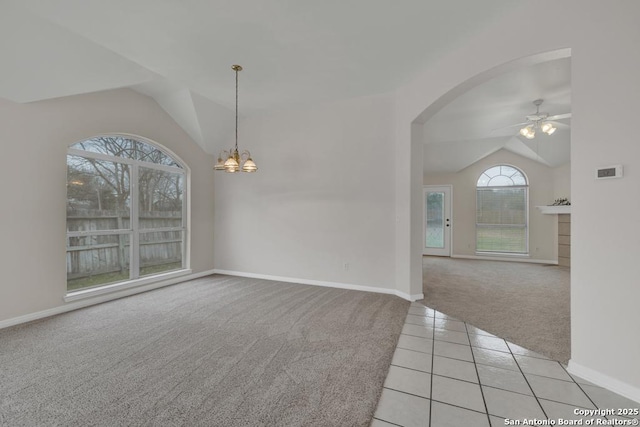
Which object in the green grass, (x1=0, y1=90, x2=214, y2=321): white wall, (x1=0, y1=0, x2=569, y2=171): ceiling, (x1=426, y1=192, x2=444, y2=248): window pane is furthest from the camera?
(x1=426, y1=192, x2=444, y2=248): window pane

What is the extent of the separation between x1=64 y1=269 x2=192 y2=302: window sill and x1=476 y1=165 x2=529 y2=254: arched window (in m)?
7.42

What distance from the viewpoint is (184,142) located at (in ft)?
16.3

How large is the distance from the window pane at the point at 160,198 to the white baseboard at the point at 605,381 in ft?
18.1

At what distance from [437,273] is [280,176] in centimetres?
374

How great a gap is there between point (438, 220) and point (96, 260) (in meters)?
7.91

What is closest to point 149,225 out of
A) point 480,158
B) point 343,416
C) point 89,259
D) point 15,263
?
point 89,259

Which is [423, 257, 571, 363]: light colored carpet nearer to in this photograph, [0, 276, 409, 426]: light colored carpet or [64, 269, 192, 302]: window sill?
[0, 276, 409, 426]: light colored carpet

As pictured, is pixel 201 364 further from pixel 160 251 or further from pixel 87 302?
pixel 160 251

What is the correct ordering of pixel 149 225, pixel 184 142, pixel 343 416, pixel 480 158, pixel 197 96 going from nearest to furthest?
pixel 343 416 → pixel 197 96 → pixel 149 225 → pixel 184 142 → pixel 480 158

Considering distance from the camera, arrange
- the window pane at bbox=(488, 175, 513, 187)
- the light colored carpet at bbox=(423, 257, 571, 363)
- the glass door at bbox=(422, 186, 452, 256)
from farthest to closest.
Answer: the glass door at bbox=(422, 186, 452, 256), the window pane at bbox=(488, 175, 513, 187), the light colored carpet at bbox=(423, 257, 571, 363)

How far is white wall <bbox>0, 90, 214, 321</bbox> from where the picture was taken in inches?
117

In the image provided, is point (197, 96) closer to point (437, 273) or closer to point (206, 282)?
point (206, 282)

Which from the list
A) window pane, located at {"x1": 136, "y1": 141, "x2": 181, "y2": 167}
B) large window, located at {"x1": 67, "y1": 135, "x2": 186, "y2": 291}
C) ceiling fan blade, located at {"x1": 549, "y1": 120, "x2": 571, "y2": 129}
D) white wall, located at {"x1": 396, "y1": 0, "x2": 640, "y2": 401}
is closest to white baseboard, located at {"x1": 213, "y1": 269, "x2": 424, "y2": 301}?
large window, located at {"x1": 67, "y1": 135, "x2": 186, "y2": 291}

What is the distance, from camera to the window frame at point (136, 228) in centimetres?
370
